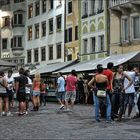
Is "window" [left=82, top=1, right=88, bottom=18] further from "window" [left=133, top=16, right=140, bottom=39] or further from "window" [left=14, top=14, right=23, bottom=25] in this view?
"window" [left=14, top=14, right=23, bottom=25]

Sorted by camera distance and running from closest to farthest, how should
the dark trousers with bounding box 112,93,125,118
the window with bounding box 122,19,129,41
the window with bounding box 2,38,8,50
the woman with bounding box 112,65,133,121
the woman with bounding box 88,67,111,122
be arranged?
1. the woman with bounding box 88,67,111,122
2. the woman with bounding box 112,65,133,121
3. the dark trousers with bounding box 112,93,125,118
4. the window with bounding box 122,19,129,41
5. the window with bounding box 2,38,8,50

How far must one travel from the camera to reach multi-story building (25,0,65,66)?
58.7m

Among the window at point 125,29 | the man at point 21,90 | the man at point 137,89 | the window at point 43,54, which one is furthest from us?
the window at point 43,54

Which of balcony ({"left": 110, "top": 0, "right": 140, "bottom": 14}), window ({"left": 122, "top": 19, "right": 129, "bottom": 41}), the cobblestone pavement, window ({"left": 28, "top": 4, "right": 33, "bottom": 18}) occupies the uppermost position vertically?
window ({"left": 28, "top": 4, "right": 33, "bottom": 18})

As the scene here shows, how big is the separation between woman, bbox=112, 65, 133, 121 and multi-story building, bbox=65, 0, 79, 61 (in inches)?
1416

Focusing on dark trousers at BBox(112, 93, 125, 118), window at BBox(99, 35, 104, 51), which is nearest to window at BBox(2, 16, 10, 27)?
window at BBox(99, 35, 104, 51)

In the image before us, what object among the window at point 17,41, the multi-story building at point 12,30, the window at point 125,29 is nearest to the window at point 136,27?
the window at point 125,29

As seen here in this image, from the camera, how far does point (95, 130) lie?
14.5 m

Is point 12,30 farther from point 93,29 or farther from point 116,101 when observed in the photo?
point 116,101

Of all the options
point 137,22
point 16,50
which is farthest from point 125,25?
point 16,50

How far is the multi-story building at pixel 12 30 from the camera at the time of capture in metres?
67.6

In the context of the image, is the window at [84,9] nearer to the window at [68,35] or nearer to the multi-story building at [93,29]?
the multi-story building at [93,29]

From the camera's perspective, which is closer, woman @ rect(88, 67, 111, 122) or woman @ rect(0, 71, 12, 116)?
woman @ rect(88, 67, 111, 122)

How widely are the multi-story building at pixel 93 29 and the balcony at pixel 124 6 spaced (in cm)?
196
